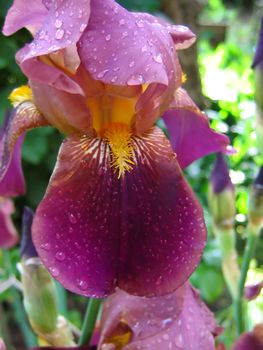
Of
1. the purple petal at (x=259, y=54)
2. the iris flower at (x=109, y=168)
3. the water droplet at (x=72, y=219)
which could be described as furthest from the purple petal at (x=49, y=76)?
the purple petal at (x=259, y=54)

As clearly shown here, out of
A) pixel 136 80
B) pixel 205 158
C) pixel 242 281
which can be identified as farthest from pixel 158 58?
pixel 205 158

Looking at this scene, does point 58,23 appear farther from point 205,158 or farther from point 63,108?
point 205,158

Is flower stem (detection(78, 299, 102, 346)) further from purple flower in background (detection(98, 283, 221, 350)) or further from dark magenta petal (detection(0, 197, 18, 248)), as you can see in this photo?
dark magenta petal (detection(0, 197, 18, 248))

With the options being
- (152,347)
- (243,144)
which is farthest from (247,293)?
(243,144)

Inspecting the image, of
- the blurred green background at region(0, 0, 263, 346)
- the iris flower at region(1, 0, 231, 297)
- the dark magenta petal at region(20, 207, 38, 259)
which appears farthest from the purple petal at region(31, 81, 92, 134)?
the blurred green background at region(0, 0, 263, 346)

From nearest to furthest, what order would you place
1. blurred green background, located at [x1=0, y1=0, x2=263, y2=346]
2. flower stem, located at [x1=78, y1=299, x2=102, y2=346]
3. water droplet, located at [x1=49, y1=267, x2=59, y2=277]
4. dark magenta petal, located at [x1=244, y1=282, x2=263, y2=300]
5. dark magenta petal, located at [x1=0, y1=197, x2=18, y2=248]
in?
1. water droplet, located at [x1=49, y1=267, x2=59, y2=277]
2. flower stem, located at [x1=78, y1=299, x2=102, y2=346]
3. dark magenta petal, located at [x1=244, y1=282, x2=263, y2=300]
4. dark magenta petal, located at [x1=0, y1=197, x2=18, y2=248]
5. blurred green background, located at [x1=0, y1=0, x2=263, y2=346]

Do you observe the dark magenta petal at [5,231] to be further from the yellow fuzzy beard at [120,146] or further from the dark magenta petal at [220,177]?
the yellow fuzzy beard at [120,146]
